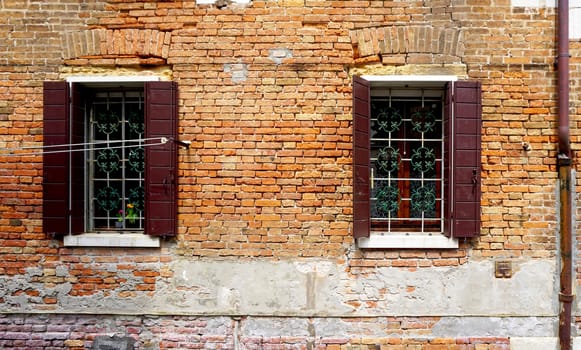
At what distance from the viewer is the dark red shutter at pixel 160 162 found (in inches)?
175

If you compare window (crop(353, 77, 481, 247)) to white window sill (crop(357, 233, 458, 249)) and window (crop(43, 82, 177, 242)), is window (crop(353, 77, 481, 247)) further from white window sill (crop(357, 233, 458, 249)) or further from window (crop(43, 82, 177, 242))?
window (crop(43, 82, 177, 242))

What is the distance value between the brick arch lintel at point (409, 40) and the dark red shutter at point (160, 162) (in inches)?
83.1

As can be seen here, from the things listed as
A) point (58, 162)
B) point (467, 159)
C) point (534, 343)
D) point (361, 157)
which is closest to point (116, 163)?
point (58, 162)

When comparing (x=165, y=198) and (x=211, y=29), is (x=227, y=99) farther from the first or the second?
(x=165, y=198)

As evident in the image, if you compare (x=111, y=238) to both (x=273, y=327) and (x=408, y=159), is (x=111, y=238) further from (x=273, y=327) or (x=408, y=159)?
(x=408, y=159)

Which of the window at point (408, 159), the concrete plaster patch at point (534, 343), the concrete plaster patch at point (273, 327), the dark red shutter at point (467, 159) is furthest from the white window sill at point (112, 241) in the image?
the concrete plaster patch at point (534, 343)

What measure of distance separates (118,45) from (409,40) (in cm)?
308

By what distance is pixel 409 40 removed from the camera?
4.50m

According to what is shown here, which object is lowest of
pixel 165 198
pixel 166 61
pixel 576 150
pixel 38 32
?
pixel 165 198

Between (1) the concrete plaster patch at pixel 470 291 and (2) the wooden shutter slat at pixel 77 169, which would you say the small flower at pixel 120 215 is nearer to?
(2) the wooden shutter slat at pixel 77 169

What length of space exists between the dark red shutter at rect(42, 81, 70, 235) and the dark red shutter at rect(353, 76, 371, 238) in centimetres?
301

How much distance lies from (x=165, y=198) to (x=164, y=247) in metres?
0.54

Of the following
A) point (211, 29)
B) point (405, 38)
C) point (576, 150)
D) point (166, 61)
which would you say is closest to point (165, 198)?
point (166, 61)

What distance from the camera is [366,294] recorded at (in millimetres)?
4508
